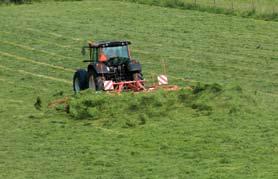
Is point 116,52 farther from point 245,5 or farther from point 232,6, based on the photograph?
point 245,5

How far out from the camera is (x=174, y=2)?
161ft

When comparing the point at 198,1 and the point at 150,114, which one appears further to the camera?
the point at 198,1

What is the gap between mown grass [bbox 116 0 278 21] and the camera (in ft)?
146

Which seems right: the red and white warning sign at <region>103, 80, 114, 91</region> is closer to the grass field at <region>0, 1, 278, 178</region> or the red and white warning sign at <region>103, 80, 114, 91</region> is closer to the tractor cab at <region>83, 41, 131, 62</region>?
the grass field at <region>0, 1, 278, 178</region>

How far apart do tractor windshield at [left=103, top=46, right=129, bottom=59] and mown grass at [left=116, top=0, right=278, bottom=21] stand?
17627 millimetres

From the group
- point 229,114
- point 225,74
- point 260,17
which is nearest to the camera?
point 229,114

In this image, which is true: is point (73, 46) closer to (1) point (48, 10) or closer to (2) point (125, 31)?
(2) point (125, 31)

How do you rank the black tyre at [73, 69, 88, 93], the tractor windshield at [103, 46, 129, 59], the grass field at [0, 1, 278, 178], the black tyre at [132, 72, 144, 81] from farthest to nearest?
the tractor windshield at [103, 46, 129, 59] < the black tyre at [73, 69, 88, 93] < the black tyre at [132, 72, 144, 81] < the grass field at [0, 1, 278, 178]

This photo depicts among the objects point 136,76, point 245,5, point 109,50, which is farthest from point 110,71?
point 245,5

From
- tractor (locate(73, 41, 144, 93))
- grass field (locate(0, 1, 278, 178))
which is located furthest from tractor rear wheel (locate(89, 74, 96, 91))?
grass field (locate(0, 1, 278, 178))

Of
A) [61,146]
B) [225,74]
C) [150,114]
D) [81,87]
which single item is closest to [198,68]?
[225,74]

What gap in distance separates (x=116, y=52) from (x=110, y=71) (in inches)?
37.0

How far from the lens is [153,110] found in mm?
Answer: 22891

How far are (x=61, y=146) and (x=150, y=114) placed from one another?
3894 mm
